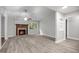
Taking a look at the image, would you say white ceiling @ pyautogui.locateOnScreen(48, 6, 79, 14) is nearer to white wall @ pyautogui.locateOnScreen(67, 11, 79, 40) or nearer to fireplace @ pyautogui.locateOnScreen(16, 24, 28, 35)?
white wall @ pyautogui.locateOnScreen(67, 11, 79, 40)

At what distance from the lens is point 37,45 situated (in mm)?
1792

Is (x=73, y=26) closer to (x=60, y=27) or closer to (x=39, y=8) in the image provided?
(x=60, y=27)

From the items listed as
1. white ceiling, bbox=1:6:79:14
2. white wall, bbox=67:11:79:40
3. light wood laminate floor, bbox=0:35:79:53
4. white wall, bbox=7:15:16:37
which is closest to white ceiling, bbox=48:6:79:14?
white ceiling, bbox=1:6:79:14

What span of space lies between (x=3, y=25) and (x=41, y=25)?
82cm

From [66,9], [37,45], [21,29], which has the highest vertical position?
[66,9]

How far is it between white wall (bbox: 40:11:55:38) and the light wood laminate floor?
0.39 feet

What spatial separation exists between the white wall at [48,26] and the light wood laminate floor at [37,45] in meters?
0.12

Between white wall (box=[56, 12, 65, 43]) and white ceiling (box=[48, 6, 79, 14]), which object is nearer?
white ceiling (box=[48, 6, 79, 14])

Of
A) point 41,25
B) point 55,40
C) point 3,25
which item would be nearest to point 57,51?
point 55,40

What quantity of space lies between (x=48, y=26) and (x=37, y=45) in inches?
19.8

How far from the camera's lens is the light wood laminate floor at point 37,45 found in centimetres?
166

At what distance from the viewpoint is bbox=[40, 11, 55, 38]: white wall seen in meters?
1.80

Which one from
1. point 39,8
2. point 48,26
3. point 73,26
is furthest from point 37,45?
point 73,26

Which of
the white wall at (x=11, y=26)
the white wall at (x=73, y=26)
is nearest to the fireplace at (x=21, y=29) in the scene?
the white wall at (x=11, y=26)
